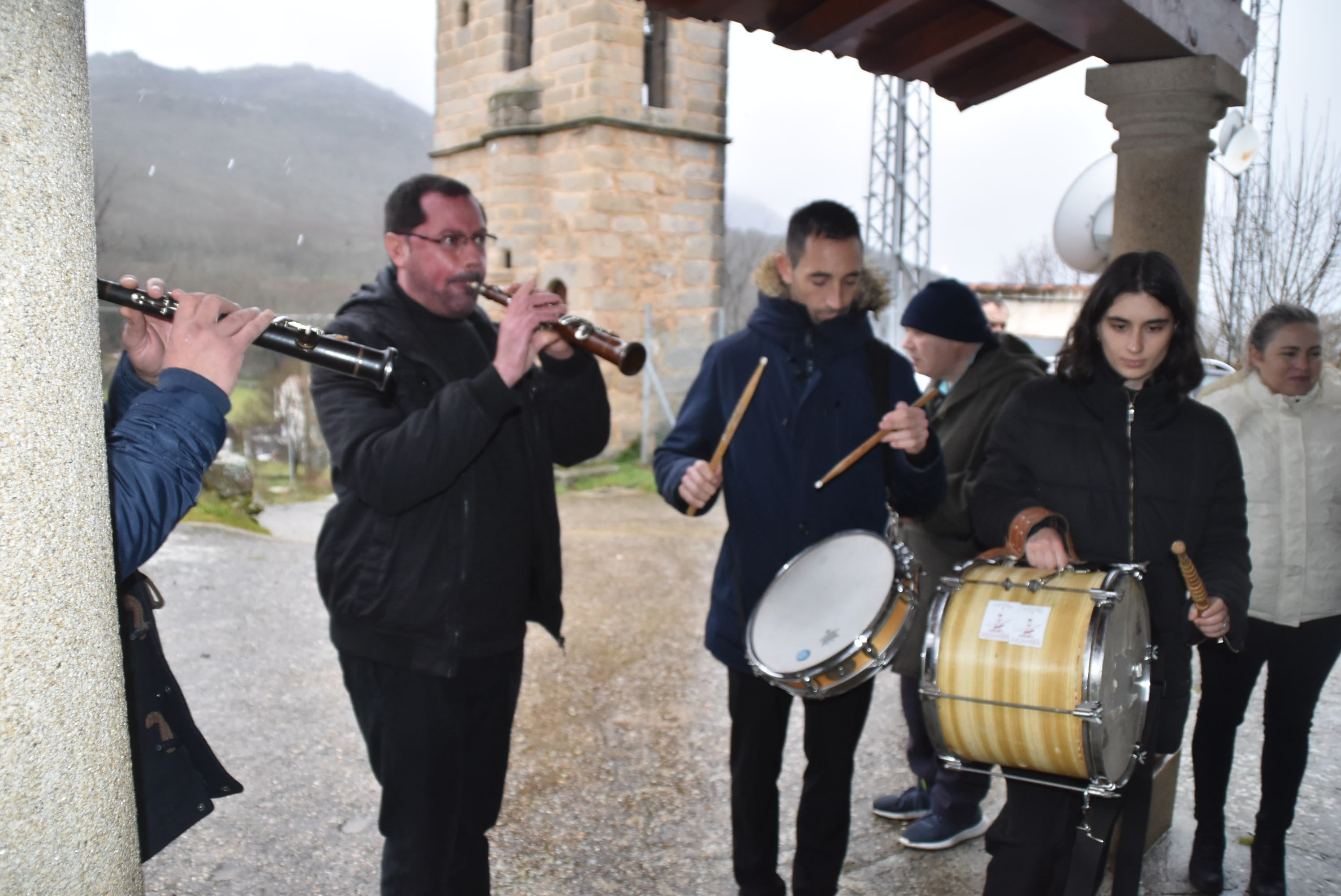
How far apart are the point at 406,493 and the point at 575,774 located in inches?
75.0

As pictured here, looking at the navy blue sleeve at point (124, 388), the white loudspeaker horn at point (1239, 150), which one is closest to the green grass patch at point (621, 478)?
the white loudspeaker horn at point (1239, 150)

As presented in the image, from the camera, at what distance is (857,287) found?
2.77 m

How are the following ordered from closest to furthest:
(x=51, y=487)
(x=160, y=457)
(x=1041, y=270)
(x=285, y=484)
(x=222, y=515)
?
(x=51, y=487) → (x=160, y=457) → (x=222, y=515) → (x=285, y=484) → (x=1041, y=270)

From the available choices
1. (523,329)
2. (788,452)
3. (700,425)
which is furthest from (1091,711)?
(523,329)

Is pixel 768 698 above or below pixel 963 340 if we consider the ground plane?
below

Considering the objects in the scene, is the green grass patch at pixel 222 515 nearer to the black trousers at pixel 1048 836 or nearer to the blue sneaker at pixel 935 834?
the blue sneaker at pixel 935 834

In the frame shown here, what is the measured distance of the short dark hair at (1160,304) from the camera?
245cm

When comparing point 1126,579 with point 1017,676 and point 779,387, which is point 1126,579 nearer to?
point 1017,676

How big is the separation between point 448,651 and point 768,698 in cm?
88

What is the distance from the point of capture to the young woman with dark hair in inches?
91.6

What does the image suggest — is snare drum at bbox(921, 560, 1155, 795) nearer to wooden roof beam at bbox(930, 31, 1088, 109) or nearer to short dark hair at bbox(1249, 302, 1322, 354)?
short dark hair at bbox(1249, 302, 1322, 354)

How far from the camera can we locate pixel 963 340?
3.23 m

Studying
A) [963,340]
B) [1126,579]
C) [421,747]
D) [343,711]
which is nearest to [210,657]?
[343,711]

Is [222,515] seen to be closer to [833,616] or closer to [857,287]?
[857,287]
